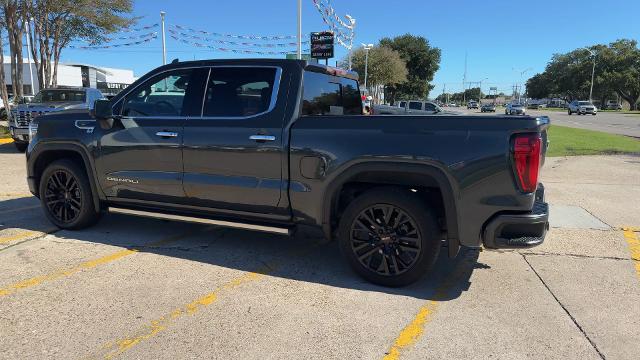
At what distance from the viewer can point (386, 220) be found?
417cm

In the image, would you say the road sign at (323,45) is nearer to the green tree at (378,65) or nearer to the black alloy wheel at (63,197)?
the black alloy wheel at (63,197)

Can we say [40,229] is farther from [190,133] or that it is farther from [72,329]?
[72,329]

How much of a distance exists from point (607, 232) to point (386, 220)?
350 centimetres

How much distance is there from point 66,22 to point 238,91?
2196 cm

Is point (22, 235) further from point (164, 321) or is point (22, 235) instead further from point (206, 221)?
point (164, 321)

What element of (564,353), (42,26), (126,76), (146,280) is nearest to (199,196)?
(146,280)

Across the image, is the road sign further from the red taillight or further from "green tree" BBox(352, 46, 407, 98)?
"green tree" BBox(352, 46, 407, 98)

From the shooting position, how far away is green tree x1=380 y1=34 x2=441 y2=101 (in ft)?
Result: 239

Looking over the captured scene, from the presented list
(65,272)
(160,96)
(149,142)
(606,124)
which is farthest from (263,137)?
(606,124)

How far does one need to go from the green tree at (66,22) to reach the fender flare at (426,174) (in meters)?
17.2

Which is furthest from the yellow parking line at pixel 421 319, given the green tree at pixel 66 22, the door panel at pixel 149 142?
the green tree at pixel 66 22

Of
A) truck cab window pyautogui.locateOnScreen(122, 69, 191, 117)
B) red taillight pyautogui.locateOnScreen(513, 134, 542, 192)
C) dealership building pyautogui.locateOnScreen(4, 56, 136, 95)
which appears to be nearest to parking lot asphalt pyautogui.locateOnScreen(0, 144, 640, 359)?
red taillight pyautogui.locateOnScreen(513, 134, 542, 192)

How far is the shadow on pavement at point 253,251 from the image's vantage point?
440cm

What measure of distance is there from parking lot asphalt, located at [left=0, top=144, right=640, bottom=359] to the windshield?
30.2ft
